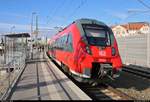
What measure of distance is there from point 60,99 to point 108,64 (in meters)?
4.47

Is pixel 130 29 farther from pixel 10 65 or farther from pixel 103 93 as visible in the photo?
pixel 10 65

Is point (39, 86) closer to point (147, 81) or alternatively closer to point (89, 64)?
point (89, 64)

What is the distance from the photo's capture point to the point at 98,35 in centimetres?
1445

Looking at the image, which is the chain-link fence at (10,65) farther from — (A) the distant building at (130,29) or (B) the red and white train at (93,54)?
(A) the distant building at (130,29)

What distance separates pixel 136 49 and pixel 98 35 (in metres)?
15.4

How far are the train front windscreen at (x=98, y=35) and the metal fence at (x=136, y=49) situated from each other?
12276mm

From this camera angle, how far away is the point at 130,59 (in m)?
30.7

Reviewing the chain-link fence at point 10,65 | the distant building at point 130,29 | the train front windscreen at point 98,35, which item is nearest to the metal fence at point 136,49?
the chain-link fence at point 10,65

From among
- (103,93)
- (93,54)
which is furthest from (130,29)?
(103,93)

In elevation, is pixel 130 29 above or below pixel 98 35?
above

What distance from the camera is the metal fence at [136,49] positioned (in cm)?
2690

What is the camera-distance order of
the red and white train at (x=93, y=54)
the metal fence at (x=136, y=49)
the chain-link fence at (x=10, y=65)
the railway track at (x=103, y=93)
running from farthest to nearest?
the metal fence at (x=136, y=49), the red and white train at (x=93, y=54), the chain-link fence at (x=10, y=65), the railway track at (x=103, y=93)

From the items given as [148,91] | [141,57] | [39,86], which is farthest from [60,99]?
[141,57]

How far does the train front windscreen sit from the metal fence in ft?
40.3
